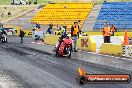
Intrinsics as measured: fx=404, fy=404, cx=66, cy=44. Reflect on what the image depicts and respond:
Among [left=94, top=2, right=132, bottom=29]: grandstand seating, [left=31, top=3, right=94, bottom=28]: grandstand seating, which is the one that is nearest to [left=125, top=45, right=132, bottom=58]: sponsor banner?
[left=94, top=2, right=132, bottom=29]: grandstand seating

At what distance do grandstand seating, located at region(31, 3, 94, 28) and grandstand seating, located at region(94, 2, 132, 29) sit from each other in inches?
117

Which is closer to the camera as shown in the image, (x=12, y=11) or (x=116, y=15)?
(x=116, y=15)

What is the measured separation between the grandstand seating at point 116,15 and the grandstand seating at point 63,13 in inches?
117

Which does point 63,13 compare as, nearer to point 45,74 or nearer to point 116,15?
point 116,15

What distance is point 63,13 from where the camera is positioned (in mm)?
64375

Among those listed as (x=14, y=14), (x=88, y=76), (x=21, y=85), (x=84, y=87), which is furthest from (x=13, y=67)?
(x=14, y=14)

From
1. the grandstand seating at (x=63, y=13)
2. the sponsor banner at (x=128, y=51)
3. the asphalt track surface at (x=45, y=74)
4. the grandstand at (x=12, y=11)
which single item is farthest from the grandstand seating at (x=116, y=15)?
the asphalt track surface at (x=45, y=74)

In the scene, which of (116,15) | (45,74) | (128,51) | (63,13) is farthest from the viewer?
(63,13)

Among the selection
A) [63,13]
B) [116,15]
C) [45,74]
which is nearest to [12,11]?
[63,13]

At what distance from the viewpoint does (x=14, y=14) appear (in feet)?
233

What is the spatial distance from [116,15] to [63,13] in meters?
9.93

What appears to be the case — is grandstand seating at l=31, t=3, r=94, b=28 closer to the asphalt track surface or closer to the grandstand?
the grandstand

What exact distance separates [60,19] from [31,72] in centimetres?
4787

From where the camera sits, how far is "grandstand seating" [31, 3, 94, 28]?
61344mm
